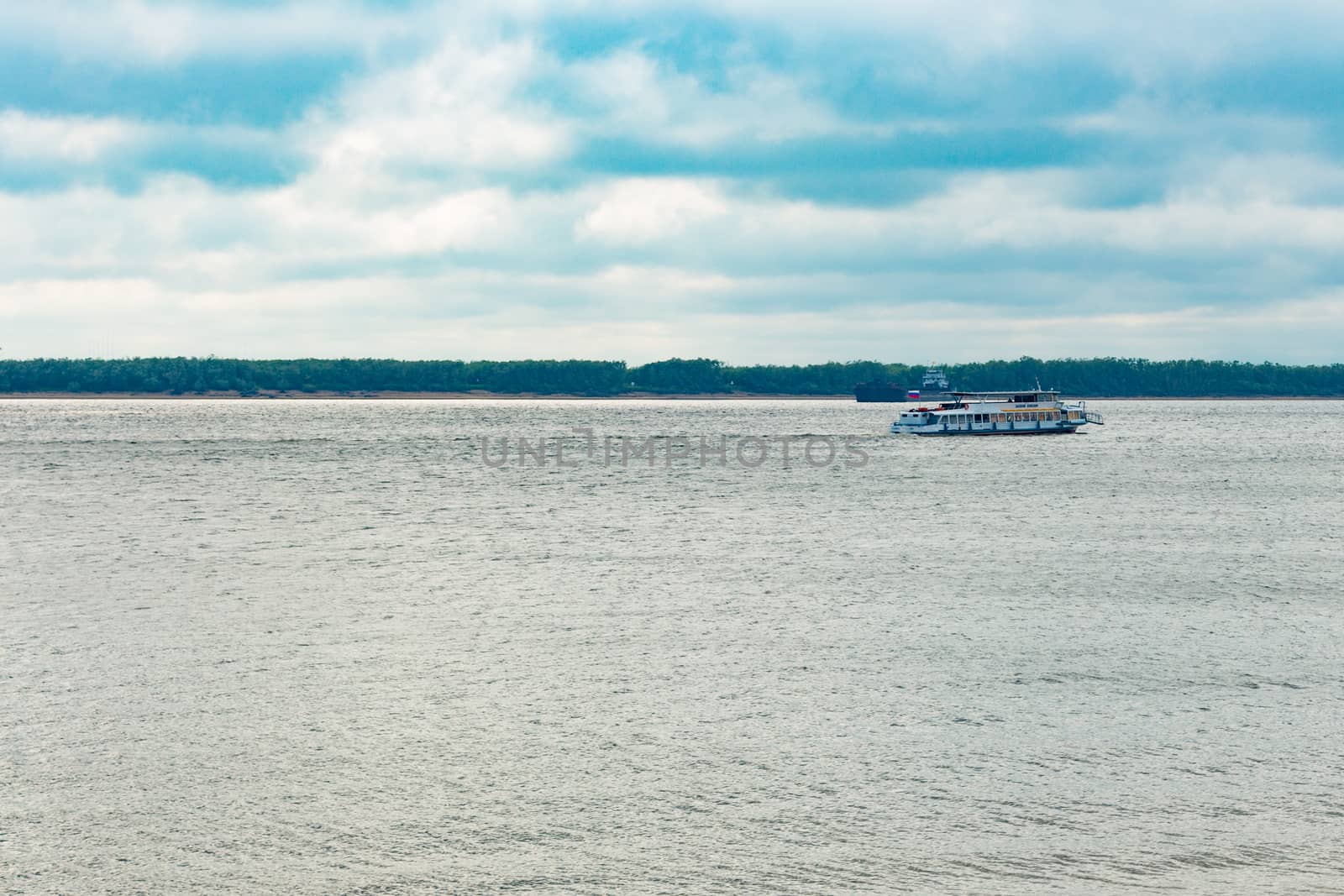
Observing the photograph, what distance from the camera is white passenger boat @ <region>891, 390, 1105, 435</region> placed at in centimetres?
17100

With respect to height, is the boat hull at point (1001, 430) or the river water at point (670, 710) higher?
the boat hull at point (1001, 430)

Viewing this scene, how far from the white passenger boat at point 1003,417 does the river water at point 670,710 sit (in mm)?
114807

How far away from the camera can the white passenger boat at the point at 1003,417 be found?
561 feet

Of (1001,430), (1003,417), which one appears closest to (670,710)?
(1001,430)

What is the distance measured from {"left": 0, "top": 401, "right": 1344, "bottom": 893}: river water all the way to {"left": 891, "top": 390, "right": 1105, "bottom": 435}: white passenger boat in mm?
114807

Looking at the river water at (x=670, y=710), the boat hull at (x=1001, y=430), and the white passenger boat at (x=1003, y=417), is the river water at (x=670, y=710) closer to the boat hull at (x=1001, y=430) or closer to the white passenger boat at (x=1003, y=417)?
the boat hull at (x=1001, y=430)

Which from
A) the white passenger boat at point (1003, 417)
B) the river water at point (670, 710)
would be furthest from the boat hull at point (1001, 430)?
the river water at point (670, 710)

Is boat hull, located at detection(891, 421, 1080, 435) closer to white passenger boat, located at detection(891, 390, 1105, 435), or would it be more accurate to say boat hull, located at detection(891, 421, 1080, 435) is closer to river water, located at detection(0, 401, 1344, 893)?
white passenger boat, located at detection(891, 390, 1105, 435)

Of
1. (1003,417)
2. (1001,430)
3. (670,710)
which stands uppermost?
(1003,417)

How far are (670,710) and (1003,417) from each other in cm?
15555

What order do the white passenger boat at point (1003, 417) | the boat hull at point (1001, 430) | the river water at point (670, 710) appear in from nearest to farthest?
the river water at point (670, 710), the boat hull at point (1001, 430), the white passenger boat at point (1003, 417)

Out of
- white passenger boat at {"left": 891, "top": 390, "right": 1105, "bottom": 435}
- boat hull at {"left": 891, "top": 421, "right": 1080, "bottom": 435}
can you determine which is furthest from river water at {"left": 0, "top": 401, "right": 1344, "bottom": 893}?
white passenger boat at {"left": 891, "top": 390, "right": 1105, "bottom": 435}

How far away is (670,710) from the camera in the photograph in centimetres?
2320

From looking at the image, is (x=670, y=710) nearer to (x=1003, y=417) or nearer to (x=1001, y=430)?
(x=1001, y=430)
